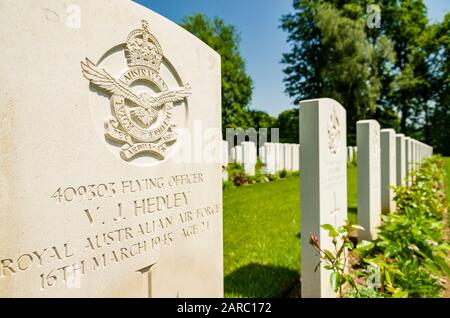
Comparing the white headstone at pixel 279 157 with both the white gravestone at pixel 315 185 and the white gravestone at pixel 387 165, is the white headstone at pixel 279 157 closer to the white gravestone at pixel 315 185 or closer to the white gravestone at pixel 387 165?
the white gravestone at pixel 387 165

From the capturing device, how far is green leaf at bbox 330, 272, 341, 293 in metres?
1.78

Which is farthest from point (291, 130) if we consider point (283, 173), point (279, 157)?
point (283, 173)

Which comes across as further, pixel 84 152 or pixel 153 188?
pixel 153 188

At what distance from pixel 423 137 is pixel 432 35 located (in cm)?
993

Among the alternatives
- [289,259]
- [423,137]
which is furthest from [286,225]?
[423,137]

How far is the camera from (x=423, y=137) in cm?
3011

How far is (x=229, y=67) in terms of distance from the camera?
87.9 ft

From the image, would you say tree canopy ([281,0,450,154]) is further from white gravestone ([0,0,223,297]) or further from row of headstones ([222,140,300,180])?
white gravestone ([0,0,223,297])

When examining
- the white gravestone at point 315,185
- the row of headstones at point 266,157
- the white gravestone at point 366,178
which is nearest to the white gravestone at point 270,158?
the row of headstones at point 266,157

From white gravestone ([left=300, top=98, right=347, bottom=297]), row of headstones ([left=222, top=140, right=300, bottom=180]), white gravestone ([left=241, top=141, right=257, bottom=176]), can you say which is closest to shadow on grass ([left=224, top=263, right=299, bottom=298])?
white gravestone ([left=300, top=98, right=347, bottom=297])

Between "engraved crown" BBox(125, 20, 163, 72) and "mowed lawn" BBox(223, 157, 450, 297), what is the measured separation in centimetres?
225

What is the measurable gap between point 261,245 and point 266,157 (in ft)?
27.5

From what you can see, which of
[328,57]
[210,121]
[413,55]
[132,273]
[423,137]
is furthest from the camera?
[423,137]
